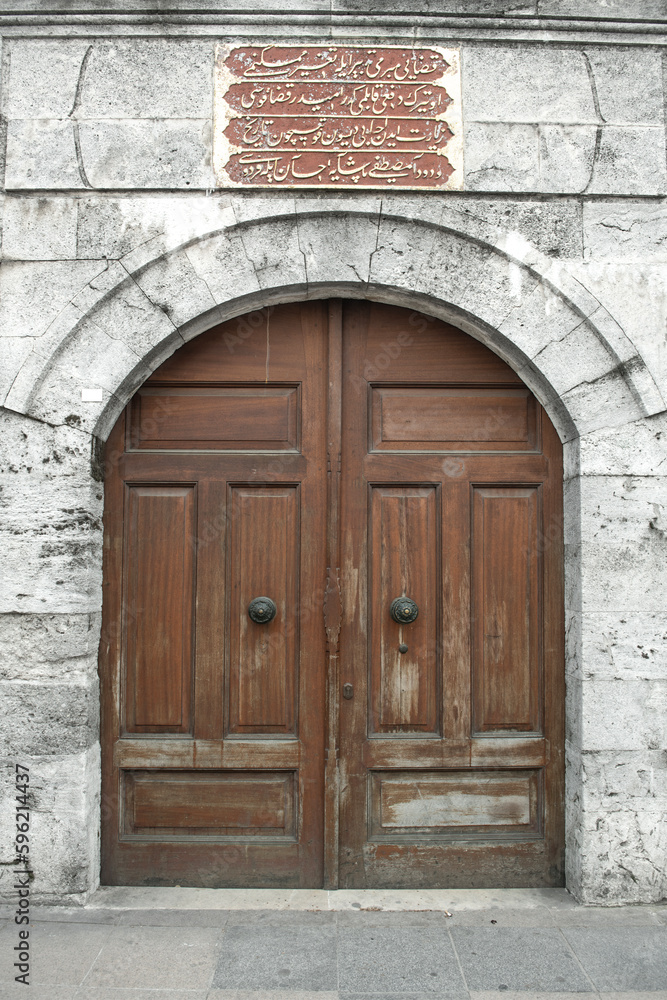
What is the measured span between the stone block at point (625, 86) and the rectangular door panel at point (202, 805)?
132 inches

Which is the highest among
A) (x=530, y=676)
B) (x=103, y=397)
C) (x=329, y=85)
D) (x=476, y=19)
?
(x=476, y=19)

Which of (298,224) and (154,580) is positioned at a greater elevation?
(298,224)

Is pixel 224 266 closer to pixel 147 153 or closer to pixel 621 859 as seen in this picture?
pixel 147 153

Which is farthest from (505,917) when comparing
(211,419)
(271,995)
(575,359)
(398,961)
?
(211,419)

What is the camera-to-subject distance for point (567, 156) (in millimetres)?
3074

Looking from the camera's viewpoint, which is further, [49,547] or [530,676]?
[530,676]

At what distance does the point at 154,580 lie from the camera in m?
3.16

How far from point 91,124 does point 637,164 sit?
241cm

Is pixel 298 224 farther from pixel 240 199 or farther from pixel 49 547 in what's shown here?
pixel 49 547

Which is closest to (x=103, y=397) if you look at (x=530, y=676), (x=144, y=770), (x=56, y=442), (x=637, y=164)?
(x=56, y=442)

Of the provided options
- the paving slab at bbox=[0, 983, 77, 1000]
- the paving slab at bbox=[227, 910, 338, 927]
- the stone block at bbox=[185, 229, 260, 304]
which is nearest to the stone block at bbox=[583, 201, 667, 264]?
the stone block at bbox=[185, 229, 260, 304]

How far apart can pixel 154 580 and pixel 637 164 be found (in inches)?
112

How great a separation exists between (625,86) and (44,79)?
8.42 ft

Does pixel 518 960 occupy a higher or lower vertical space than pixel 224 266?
lower
